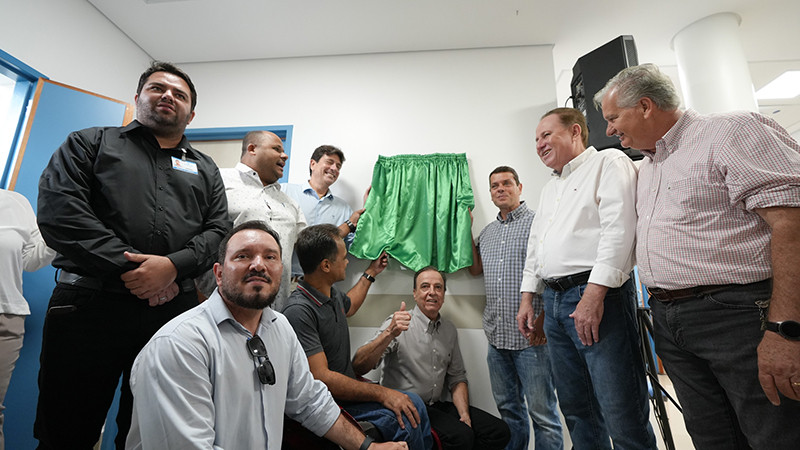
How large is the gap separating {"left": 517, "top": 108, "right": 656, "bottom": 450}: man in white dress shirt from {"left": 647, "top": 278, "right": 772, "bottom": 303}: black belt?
135 millimetres

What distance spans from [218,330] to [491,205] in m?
2.20

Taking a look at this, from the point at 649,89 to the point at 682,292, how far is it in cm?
72

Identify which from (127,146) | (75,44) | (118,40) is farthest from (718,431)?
(118,40)

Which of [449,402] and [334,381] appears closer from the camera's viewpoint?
[334,381]

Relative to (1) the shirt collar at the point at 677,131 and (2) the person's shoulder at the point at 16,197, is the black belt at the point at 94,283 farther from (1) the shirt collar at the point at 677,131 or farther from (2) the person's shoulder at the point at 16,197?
(1) the shirt collar at the point at 677,131

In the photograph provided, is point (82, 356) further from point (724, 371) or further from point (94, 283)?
point (724, 371)

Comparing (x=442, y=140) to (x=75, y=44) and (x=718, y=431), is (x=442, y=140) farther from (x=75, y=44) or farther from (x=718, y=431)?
(x=75, y=44)

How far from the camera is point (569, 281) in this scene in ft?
5.07

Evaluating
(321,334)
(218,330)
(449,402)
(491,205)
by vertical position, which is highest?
(491,205)

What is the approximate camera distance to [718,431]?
1.14m

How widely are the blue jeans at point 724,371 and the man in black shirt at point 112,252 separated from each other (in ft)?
5.72

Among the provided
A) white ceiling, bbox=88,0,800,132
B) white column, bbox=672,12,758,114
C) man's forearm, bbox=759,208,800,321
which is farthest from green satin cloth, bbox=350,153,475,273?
white column, bbox=672,12,758,114

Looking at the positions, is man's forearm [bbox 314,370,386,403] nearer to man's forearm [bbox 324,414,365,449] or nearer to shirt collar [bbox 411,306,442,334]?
man's forearm [bbox 324,414,365,449]

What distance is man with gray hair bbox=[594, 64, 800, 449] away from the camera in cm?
95
